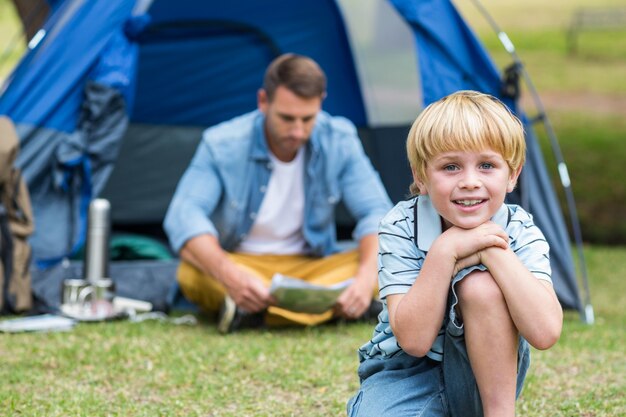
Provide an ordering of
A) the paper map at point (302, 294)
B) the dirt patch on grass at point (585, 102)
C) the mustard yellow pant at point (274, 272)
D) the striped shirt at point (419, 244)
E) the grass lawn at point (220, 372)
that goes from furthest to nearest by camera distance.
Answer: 1. the dirt patch on grass at point (585, 102)
2. the mustard yellow pant at point (274, 272)
3. the paper map at point (302, 294)
4. the grass lawn at point (220, 372)
5. the striped shirt at point (419, 244)

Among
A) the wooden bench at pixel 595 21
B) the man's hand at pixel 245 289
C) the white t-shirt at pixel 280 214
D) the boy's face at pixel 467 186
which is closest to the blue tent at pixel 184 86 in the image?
the white t-shirt at pixel 280 214

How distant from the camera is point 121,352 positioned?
136 inches

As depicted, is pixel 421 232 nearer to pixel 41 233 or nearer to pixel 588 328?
pixel 588 328

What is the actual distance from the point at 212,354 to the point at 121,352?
1.01 feet

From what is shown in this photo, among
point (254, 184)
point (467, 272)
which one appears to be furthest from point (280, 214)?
point (467, 272)

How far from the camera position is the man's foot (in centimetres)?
391

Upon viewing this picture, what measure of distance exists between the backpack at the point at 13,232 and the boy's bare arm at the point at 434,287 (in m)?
2.50

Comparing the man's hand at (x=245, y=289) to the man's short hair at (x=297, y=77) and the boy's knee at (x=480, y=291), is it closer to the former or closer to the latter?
the man's short hair at (x=297, y=77)

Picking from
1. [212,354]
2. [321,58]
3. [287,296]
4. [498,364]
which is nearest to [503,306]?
[498,364]

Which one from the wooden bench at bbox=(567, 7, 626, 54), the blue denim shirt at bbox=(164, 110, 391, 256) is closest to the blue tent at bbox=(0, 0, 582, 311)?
the blue denim shirt at bbox=(164, 110, 391, 256)

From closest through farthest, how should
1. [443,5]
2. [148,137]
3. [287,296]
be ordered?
[287,296]
[443,5]
[148,137]

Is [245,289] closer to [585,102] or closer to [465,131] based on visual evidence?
[465,131]

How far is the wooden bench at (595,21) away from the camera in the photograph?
50.3 ft

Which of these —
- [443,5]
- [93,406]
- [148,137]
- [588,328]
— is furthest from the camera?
[148,137]
